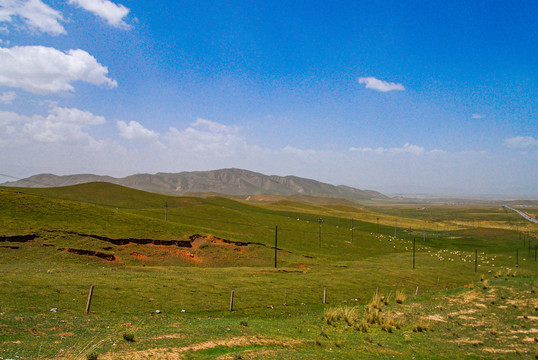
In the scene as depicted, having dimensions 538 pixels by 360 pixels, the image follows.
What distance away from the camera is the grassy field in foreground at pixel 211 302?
56.0 ft

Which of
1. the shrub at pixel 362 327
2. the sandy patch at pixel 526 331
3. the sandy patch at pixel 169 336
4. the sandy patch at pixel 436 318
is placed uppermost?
the sandy patch at pixel 169 336

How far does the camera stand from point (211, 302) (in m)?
30.0

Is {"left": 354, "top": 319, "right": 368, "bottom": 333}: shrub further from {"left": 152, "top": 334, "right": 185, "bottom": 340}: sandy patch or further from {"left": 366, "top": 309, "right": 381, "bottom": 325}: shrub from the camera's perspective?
{"left": 152, "top": 334, "right": 185, "bottom": 340}: sandy patch

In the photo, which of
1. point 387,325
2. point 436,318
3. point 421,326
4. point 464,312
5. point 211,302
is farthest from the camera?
point 464,312

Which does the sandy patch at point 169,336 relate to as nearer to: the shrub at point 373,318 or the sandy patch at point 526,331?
the shrub at point 373,318

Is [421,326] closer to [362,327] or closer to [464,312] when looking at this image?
[362,327]

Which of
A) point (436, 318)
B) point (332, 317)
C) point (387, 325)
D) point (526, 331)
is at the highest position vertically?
point (387, 325)

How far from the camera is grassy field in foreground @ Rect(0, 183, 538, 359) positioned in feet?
56.0

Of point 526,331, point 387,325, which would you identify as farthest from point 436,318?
point 387,325

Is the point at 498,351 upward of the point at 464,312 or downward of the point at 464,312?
upward

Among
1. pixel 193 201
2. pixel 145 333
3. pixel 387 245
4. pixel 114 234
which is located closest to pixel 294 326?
pixel 145 333

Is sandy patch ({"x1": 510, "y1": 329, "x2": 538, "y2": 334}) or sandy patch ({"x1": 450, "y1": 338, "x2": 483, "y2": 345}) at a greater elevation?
sandy patch ({"x1": 450, "y1": 338, "x2": 483, "y2": 345})

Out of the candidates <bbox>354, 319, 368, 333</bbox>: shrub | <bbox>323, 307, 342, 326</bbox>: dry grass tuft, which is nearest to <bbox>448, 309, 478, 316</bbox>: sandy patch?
<bbox>354, 319, 368, 333</bbox>: shrub

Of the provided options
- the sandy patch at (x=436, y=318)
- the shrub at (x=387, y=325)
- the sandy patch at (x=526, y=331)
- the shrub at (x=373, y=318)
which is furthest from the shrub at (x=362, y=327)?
the sandy patch at (x=526, y=331)
